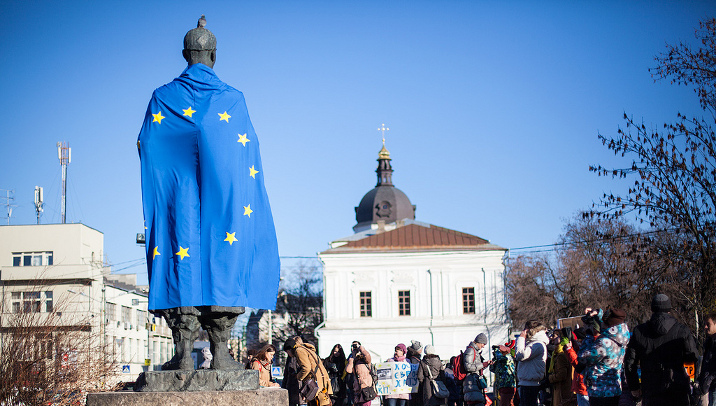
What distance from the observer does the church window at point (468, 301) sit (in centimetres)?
5538

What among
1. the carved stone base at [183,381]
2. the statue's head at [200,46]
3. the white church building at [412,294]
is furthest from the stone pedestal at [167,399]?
the white church building at [412,294]

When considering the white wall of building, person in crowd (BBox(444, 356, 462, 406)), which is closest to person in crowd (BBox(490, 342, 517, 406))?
person in crowd (BBox(444, 356, 462, 406))

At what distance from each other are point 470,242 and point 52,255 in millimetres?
31198

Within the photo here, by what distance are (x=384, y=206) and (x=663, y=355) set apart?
9087 centimetres

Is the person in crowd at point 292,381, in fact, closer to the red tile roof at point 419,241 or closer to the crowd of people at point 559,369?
the crowd of people at point 559,369

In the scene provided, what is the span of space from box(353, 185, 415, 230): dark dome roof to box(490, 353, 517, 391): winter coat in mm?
84702

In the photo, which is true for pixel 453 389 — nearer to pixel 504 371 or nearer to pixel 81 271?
pixel 504 371

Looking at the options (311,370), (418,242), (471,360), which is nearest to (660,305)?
(311,370)

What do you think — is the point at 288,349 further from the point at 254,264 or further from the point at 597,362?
the point at 254,264

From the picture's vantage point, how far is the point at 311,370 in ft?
37.9

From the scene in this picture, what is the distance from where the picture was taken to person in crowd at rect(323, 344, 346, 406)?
50.9ft

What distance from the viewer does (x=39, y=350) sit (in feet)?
34.3

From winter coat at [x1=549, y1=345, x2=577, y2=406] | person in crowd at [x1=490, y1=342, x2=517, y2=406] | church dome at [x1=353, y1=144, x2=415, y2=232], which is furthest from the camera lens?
church dome at [x1=353, y1=144, x2=415, y2=232]

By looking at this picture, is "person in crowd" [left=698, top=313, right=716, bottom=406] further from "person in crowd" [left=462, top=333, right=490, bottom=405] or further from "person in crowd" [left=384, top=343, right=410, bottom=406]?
"person in crowd" [left=384, top=343, right=410, bottom=406]
